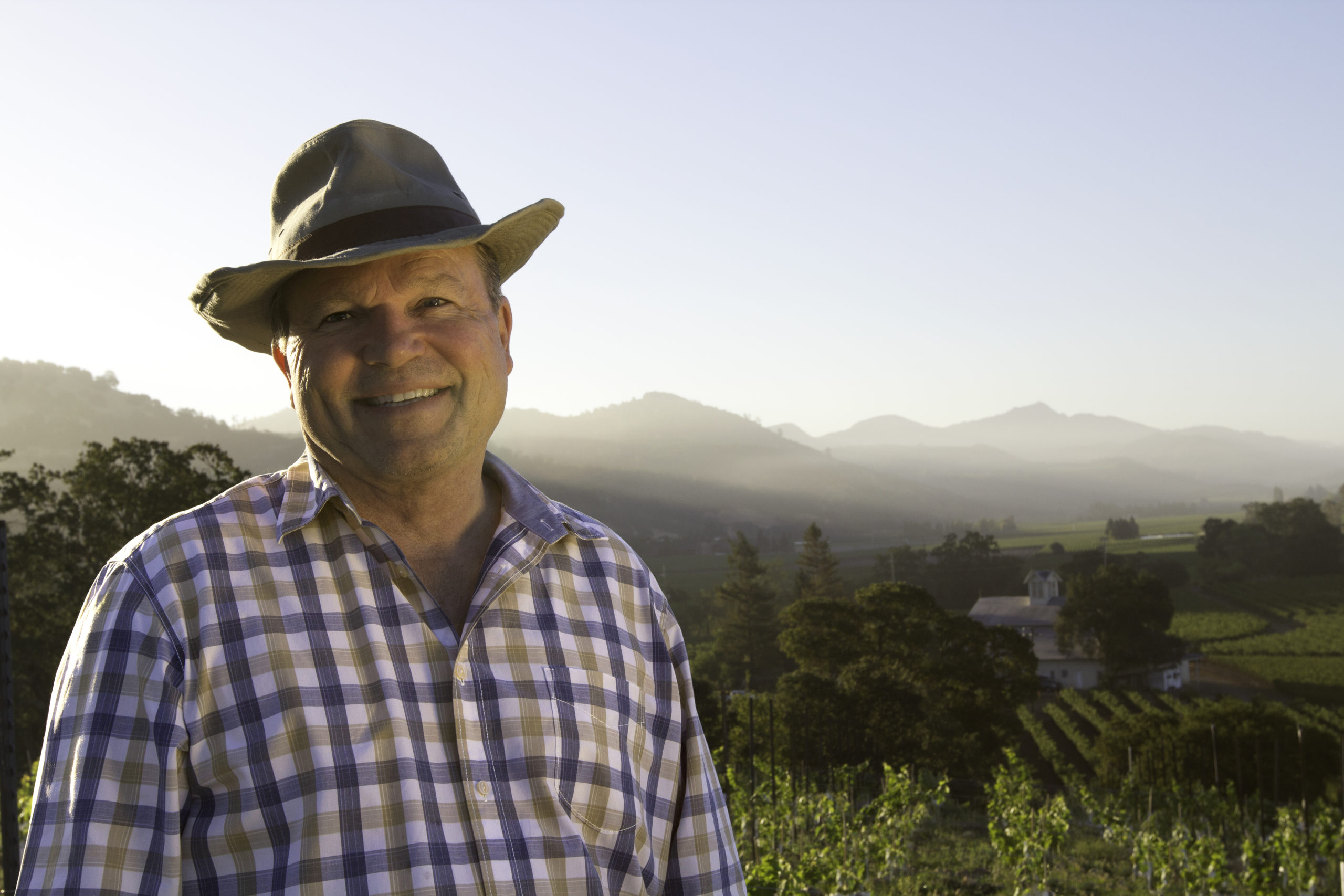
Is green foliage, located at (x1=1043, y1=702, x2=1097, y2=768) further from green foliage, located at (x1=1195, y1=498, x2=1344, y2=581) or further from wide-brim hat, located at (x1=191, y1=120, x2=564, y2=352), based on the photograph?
wide-brim hat, located at (x1=191, y1=120, x2=564, y2=352)

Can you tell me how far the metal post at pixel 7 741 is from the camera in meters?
3.10

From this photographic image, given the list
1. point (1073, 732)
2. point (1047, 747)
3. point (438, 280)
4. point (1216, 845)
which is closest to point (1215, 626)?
point (1073, 732)

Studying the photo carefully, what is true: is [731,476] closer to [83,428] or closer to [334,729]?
[83,428]

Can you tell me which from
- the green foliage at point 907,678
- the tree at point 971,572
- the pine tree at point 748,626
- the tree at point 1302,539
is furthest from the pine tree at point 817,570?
the tree at point 1302,539

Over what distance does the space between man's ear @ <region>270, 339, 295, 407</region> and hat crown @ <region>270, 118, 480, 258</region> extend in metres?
0.13

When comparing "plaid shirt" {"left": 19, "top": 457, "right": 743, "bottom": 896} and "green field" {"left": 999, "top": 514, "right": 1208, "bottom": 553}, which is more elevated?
"plaid shirt" {"left": 19, "top": 457, "right": 743, "bottom": 896}

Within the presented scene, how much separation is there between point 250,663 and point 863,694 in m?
29.7

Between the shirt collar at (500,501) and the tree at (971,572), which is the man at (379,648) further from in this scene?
the tree at (971,572)

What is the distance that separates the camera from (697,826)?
1.41 meters

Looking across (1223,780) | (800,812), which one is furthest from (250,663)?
(1223,780)

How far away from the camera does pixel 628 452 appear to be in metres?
160

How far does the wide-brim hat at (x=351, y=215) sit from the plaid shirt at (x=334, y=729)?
27 centimetres

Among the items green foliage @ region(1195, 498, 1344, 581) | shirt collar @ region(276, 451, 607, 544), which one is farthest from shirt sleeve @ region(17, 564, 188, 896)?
green foliage @ region(1195, 498, 1344, 581)

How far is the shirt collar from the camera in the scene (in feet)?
3.99
